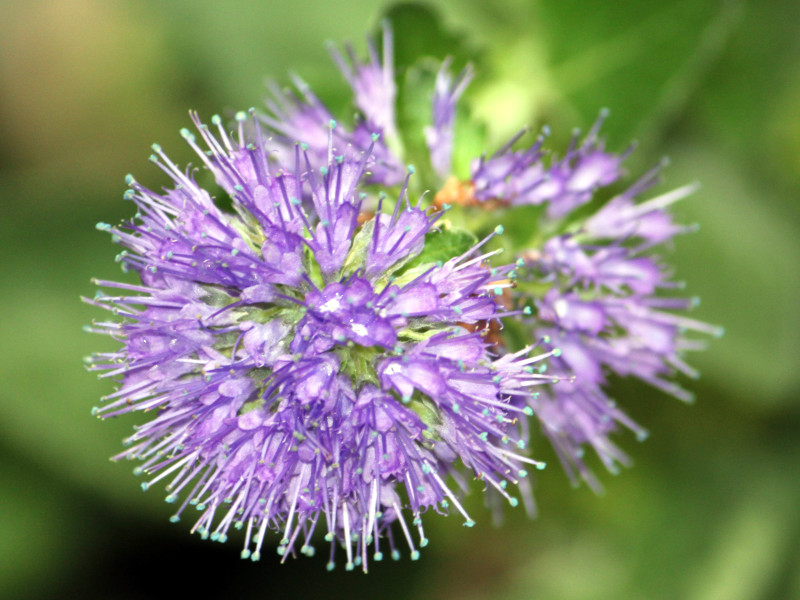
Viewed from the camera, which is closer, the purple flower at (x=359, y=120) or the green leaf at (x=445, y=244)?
the green leaf at (x=445, y=244)

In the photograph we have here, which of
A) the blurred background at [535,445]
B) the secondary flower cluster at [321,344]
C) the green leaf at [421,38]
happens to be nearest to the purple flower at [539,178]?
the secondary flower cluster at [321,344]

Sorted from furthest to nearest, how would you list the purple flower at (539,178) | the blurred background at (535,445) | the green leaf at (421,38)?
the blurred background at (535,445), the green leaf at (421,38), the purple flower at (539,178)

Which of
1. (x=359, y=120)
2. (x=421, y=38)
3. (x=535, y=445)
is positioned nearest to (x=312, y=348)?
(x=359, y=120)

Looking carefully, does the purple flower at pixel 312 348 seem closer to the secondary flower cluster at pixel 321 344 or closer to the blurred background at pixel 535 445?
the secondary flower cluster at pixel 321 344

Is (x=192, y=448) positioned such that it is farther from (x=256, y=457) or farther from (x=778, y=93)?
(x=778, y=93)

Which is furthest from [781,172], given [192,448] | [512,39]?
[192,448]

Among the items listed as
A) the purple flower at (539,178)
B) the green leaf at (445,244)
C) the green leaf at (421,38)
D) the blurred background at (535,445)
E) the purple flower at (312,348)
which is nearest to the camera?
the purple flower at (312,348)
